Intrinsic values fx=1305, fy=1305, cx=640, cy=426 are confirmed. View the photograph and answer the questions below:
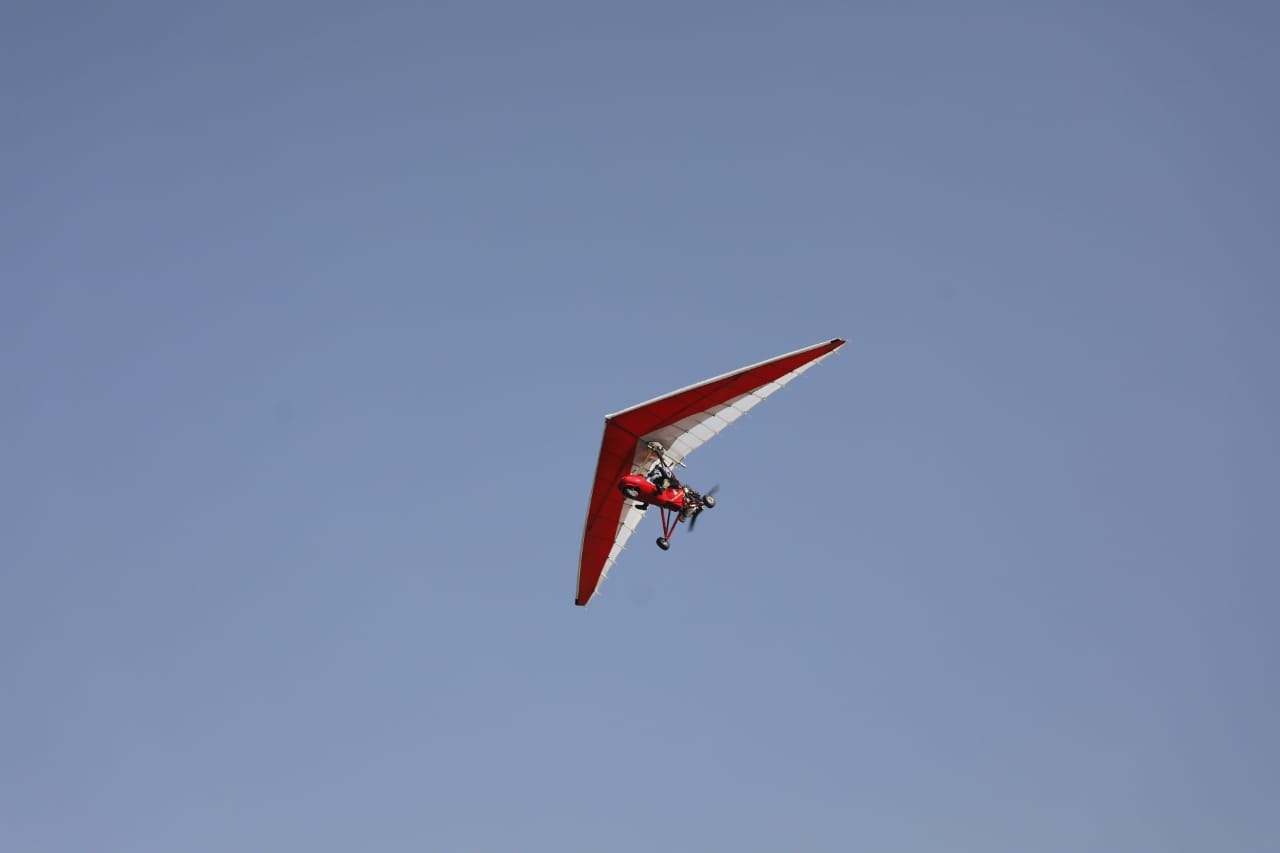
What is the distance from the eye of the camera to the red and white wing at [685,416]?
51562 millimetres

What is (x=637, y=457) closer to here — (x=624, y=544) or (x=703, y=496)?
(x=703, y=496)

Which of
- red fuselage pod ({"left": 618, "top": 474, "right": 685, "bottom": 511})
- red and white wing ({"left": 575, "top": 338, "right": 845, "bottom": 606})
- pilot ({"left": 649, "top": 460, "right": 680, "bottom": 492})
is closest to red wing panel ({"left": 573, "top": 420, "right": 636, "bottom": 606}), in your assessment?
red and white wing ({"left": 575, "top": 338, "right": 845, "bottom": 606})

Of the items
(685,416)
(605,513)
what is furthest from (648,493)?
(605,513)

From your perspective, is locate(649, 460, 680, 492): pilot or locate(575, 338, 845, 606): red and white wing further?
locate(649, 460, 680, 492): pilot

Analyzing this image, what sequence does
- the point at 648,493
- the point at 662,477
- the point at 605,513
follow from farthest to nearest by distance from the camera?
the point at 605,513
the point at 662,477
the point at 648,493

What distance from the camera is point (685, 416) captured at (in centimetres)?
5272

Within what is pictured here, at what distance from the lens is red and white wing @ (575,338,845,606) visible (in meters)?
51.6

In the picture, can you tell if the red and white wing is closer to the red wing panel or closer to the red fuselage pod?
the red wing panel

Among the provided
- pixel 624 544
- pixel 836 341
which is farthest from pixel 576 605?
pixel 836 341

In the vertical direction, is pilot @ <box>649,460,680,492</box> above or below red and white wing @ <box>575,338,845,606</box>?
below

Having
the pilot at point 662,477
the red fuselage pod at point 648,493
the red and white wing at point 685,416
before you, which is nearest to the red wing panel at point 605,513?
the red and white wing at point 685,416

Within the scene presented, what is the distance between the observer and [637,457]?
5334 centimetres

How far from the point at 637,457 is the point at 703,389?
4130 millimetres

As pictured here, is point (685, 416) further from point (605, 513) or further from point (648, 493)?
point (605, 513)
